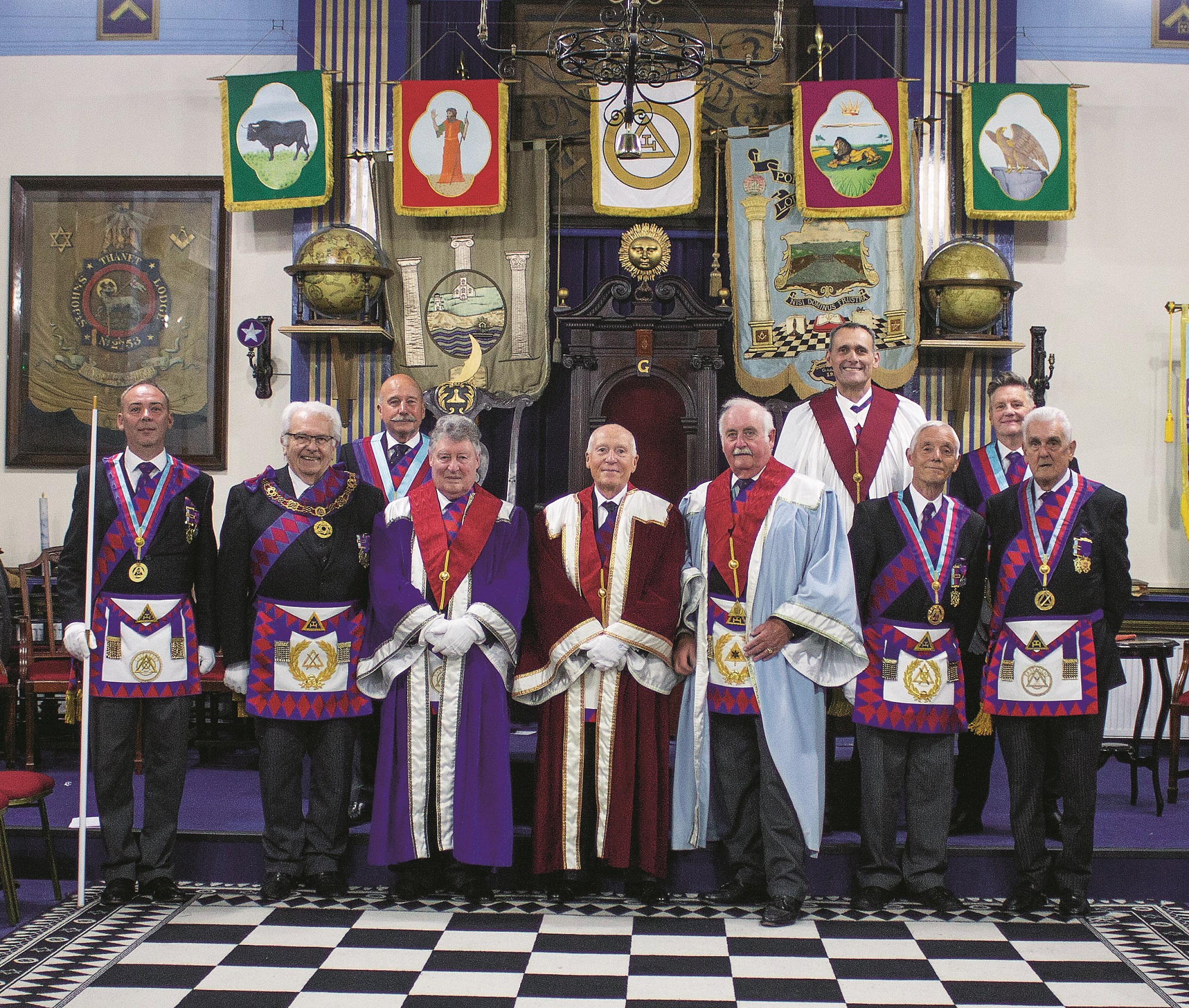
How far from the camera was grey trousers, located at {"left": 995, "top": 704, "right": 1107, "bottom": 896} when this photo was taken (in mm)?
4145

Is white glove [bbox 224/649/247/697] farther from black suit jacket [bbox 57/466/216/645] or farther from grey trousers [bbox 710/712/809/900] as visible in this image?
grey trousers [bbox 710/712/809/900]

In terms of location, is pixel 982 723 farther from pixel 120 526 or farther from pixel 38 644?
pixel 38 644

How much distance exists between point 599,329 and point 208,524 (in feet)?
10.2

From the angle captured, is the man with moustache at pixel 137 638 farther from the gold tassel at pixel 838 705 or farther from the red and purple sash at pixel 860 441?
the red and purple sash at pixel 860 441

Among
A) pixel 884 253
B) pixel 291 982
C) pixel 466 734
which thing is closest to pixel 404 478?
pixel 466 734

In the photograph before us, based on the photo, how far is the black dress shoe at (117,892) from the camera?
4.18m

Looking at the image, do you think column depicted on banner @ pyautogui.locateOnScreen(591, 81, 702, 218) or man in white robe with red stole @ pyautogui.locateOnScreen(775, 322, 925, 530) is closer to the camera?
man in white robe with red stole @ pyautogui.locateOnScreen(775, 322, 925, 530)

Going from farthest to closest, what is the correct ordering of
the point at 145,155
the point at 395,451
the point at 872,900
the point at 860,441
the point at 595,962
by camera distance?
the point at 145,155, the point at 395,451, the point at 860,441, the point at 872,900, the point at 595,962

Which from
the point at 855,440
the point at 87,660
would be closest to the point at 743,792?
the point at 855,440

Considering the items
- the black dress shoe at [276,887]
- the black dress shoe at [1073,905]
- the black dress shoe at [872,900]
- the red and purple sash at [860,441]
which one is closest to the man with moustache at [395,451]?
the black dress shoe at [276,887]

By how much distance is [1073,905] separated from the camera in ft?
13.6

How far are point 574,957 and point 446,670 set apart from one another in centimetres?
107

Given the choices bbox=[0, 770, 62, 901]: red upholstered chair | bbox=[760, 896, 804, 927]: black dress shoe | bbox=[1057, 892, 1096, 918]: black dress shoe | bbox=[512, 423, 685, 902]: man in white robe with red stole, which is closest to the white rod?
bbox=[0, 770, 62, 901]: red upholstered chair

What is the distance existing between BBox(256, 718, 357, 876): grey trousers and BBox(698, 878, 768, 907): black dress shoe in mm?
1363
